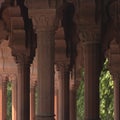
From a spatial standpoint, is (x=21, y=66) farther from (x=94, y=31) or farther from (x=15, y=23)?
(x=94, y=31)

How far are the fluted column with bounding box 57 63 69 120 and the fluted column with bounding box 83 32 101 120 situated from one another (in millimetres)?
5212

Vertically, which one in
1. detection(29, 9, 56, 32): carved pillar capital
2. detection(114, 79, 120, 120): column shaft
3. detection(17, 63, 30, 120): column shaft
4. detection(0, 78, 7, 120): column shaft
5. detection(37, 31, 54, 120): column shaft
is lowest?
detection(0, 78, 7, 120): column shaft

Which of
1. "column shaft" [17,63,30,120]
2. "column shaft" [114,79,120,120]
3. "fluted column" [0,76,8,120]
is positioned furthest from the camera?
"fluted column" [0,76,8,120]

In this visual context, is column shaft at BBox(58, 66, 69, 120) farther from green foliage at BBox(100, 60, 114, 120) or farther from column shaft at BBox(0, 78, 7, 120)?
green foliage at BBox(100, 60, 114, 120)

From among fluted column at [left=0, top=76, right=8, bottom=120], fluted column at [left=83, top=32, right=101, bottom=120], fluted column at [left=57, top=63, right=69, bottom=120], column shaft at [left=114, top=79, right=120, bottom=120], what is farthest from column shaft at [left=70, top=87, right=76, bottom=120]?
fluted column at [left=83, top=32, right=101, bottom=120]

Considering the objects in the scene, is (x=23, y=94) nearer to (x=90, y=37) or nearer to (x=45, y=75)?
(x=90, y=37)

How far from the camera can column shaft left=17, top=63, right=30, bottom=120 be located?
21484 mm

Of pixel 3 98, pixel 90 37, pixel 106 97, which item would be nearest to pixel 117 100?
pixel 3 98

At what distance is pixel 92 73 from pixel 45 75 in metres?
3.94

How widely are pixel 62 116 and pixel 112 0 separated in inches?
268

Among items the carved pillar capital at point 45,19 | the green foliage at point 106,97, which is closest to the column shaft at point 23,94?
the carved pillar capital at point 45,19

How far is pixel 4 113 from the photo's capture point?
106 ft

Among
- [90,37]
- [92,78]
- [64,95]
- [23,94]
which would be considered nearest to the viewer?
[90,37]

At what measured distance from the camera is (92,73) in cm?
1938
